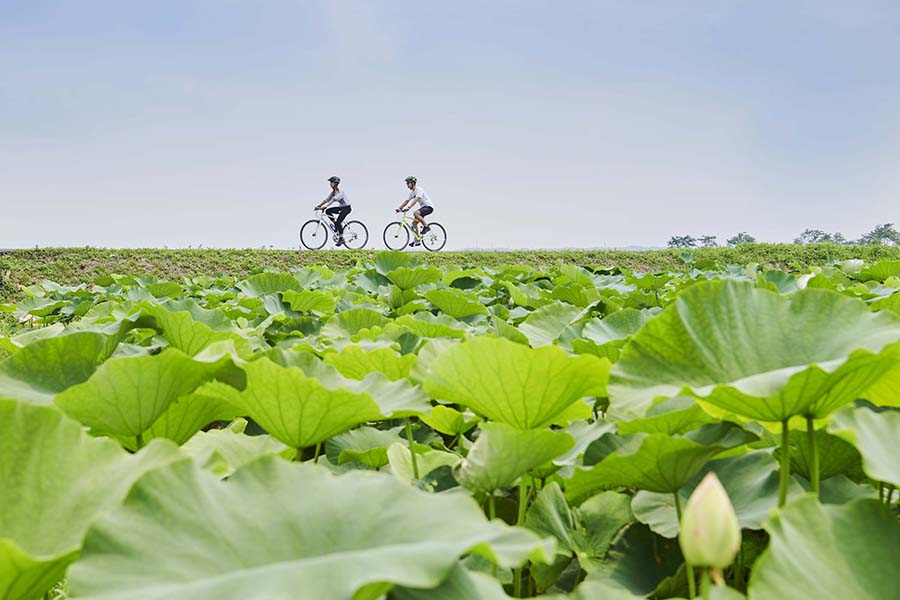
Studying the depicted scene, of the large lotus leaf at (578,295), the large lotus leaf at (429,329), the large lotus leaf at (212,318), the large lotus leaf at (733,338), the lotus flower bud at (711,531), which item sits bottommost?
the large lotus leaf at (212,318)

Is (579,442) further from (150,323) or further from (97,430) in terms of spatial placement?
(150,323)

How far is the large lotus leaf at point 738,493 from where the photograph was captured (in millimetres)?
731

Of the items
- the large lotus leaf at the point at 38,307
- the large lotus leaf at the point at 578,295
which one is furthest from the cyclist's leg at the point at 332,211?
the large lotus leaf at the point at 578,295

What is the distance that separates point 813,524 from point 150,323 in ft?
4.05

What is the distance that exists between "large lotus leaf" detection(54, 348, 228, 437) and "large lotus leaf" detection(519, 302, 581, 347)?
924 millimetres

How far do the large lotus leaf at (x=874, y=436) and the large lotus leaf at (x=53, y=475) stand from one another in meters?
0.58

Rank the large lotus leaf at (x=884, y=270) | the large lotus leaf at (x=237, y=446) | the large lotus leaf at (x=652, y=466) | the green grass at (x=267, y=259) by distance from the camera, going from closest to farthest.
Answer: the large lotus leaf at (x=652, y=466) → the large lotus leaf at (x=237, y=446) → the large lotus leaf at (x=884, y=270) → the green grass at (x=267, y=259)

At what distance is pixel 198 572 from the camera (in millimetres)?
481

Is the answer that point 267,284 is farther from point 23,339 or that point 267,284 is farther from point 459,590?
point 459,590

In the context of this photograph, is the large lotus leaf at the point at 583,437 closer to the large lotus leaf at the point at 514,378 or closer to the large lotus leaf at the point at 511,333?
the large lotus leaf at the point at 514,378

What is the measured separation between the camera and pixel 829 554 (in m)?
0.50

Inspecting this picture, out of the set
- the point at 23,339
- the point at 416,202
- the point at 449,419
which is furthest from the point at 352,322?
the point at 416,202

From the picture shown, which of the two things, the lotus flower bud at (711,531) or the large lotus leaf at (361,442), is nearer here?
the lotus flower bud at (711,531)

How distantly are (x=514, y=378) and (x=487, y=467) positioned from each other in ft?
0.34
